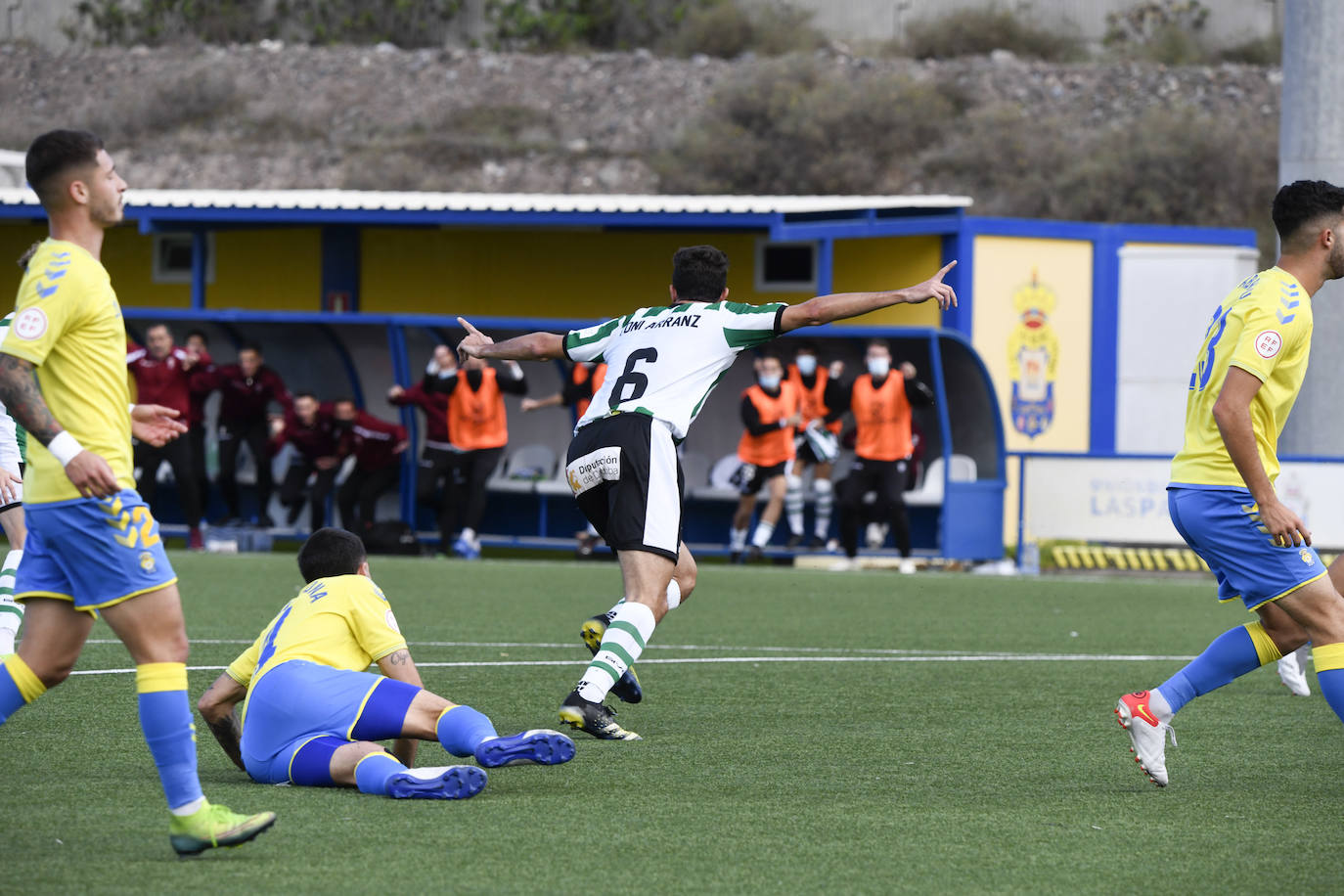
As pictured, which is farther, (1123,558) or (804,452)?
(804,452)

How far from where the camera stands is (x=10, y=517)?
7.67 meters

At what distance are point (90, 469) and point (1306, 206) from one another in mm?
3784

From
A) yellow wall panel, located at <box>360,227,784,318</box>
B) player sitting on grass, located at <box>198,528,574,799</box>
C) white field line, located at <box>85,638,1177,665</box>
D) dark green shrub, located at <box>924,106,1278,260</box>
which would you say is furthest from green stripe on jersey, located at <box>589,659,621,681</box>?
dark green shrub, located at <box>924,106,1278,260</box>

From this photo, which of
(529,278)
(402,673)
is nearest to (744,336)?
(402,673)

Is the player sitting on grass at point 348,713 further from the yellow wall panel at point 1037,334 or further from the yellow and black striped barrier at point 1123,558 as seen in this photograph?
the yellow wall panel at point 1037,334

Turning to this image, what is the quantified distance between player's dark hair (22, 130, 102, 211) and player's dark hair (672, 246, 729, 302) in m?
2.73

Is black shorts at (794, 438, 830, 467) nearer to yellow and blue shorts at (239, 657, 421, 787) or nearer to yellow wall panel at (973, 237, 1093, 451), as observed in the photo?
yellow wall panel at (973, 237, 1093, 451)

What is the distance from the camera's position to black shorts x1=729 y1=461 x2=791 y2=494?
54.4ft

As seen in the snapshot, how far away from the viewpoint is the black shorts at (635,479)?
252 inches

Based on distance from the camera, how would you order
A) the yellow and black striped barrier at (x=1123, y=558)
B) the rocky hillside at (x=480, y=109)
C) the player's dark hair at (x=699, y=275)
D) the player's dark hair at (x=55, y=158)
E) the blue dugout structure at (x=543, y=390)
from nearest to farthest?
1. the player's dark hair at (x=55, y=158)
2. the player's dark hair at (x=699, y=275)
3. the yellow and black striped barrier at (x=1123, y=558)
4. the blue dugout structure at (x=543, y=390)
5. the rocky hillside at (x=480, y=109)

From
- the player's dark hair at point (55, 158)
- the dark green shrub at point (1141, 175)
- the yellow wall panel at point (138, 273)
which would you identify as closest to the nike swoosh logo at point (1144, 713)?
the player's dark hair at point (55, 158)

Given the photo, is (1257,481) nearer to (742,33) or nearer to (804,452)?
(804,452)

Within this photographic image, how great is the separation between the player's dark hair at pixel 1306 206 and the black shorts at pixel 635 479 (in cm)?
233

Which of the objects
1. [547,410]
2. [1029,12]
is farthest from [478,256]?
[1029,12]
